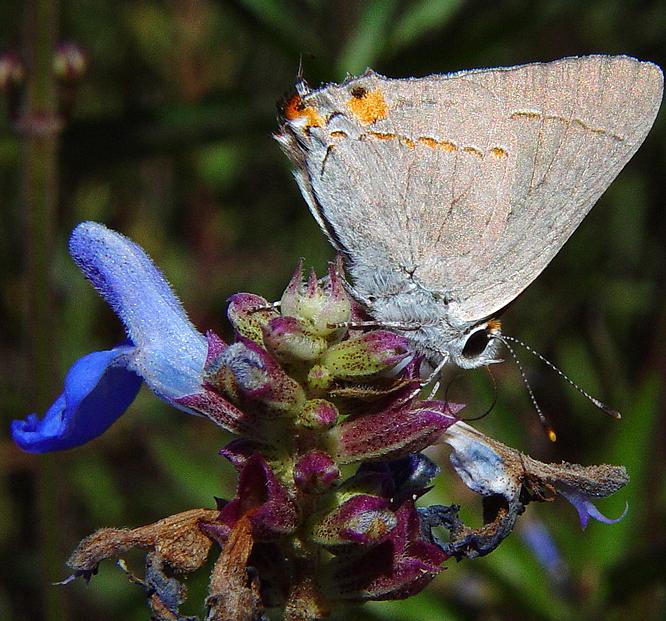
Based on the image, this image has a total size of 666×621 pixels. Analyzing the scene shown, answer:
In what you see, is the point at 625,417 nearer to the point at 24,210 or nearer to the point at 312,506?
the point at 312,506

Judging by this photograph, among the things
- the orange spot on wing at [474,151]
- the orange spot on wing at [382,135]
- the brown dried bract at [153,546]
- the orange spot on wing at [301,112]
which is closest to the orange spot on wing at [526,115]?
the orange spot on wing at [474,151]

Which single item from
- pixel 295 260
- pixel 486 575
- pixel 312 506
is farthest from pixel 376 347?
pixel 295 260

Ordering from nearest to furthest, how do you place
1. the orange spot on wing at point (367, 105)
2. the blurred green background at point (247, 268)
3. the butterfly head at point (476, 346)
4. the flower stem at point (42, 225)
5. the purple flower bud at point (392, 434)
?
the purple flower bud at point (392, 434)
the butterfly head at point (476, 346)
the orange spot on wing at point (367, 105)
the flower stem at point (42, 225)
the blurred green background at point (247, 268)

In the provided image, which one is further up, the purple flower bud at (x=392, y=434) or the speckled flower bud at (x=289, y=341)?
the speckled flower bud at (x=289, y=341)

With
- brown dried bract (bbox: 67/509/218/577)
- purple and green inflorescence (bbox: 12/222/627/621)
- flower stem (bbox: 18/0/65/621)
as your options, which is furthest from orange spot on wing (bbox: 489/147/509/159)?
flower stem (bbox: 18/0/65/621)

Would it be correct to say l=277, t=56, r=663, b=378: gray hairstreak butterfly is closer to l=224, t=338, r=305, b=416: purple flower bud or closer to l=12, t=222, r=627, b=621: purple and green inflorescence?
l=12, t=222, r=627, b=621: purple and green inflorescence

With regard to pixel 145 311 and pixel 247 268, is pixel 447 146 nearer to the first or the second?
pixel 145 311

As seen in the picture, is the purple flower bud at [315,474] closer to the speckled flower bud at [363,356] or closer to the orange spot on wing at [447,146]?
the speckled flower bud at [363,356]

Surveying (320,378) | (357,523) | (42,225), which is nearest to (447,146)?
(320,378)
